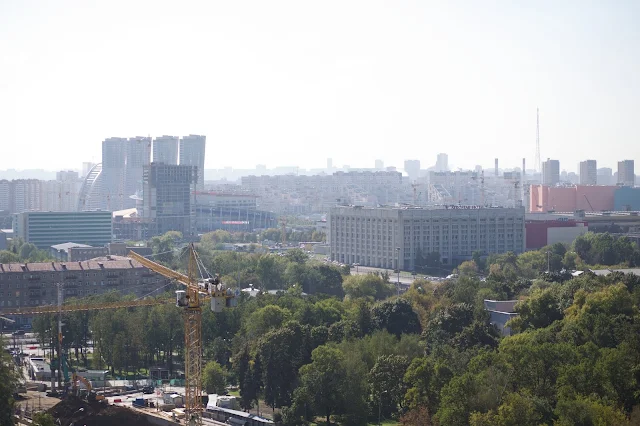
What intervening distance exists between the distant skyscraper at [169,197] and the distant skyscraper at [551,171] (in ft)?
200

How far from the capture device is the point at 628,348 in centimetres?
2789

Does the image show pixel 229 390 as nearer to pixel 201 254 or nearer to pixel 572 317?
pixel 572 317

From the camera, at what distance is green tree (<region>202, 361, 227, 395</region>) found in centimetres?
3462

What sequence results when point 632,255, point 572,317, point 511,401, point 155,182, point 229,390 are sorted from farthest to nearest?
point 155,182 < point 632,255 < point 229,390 < point 572,317 < point 511,401

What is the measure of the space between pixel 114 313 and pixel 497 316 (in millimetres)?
13808

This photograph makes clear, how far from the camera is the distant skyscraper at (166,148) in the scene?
460 ft

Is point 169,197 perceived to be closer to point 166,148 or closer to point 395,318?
point 166,148

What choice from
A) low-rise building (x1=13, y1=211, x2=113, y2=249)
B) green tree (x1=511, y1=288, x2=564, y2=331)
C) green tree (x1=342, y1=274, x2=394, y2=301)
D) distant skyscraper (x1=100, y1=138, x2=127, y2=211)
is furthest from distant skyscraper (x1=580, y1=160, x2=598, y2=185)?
green tree (x1=511, y1=288, x2=564, y2=331)

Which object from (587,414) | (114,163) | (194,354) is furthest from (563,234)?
(114,163)

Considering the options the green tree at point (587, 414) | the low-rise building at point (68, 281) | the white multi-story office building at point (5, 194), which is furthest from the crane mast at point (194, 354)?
the white multi-story office building at point (5, 194)

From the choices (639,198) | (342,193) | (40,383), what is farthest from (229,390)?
(342,193)

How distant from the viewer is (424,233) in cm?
6844

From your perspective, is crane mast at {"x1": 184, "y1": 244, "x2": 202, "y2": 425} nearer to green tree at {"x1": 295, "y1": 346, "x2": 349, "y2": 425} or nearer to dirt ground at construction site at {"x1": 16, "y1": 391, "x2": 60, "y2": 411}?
green tree at {"x1": 295, "y1": 346, "x2": 349, "y2": 425}

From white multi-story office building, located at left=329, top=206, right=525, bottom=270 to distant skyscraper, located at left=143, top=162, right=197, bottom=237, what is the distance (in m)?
31.2
